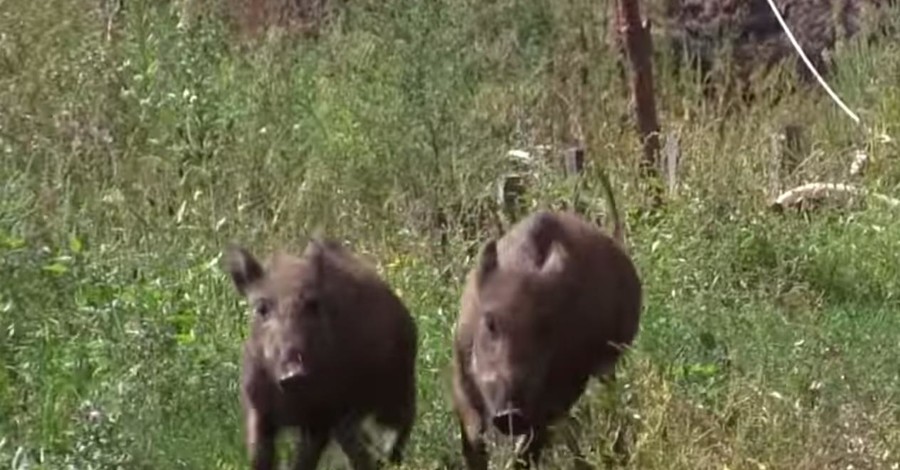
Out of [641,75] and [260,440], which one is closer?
[260,440]

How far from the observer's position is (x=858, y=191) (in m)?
9.41

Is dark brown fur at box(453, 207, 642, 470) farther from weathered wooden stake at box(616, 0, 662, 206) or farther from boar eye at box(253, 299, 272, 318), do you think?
weathered wooden stake at box(616, 0, 662, 206)

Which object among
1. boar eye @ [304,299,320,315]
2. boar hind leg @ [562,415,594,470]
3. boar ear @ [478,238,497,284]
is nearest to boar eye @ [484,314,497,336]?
boar ear @ [478,238,497,284]

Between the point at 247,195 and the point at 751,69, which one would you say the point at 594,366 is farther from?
the point at 751,69

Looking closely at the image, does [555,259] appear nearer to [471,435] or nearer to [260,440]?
[471,435]

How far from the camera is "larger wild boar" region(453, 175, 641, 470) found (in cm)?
602

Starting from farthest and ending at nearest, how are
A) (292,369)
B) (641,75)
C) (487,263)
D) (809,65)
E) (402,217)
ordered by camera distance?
(809,65) < (641,75) < (402,217) < (487,263) < (292,369)

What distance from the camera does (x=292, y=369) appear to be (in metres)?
5.86

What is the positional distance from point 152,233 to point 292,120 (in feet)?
6.15

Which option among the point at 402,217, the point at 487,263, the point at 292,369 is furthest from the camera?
Result: the point at 402,217

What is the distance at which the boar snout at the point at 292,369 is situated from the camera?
5.84 metres

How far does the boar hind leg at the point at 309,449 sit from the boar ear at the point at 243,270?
1.54ft

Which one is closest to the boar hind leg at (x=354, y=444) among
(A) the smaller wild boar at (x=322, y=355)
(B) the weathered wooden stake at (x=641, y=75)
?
(A) the smaller wild boar at (x=322, y=355)

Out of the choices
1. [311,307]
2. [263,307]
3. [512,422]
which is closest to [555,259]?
[512,422]
